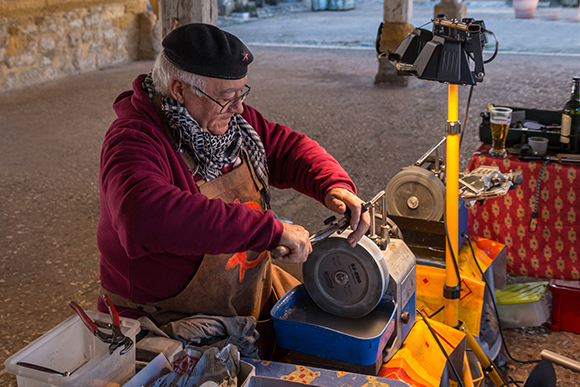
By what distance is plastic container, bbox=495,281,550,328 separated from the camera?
271 cm

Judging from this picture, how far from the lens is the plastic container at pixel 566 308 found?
8.82ft

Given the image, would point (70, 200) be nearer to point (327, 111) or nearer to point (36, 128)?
point (36, 128)

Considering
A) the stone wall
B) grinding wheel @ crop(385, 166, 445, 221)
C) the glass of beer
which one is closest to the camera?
grinding wheel @ crop(385, 166, 445, 221)

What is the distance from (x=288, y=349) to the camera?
1811 mm

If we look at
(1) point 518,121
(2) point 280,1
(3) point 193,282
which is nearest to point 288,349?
(3) point 193,282

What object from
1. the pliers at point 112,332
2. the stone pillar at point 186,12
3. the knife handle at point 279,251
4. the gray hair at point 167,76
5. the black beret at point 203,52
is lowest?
the pliers at point 112,332

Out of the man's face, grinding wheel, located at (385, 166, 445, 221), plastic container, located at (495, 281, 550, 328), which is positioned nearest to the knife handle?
the man's face

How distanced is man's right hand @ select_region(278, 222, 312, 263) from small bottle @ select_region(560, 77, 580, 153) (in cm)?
193

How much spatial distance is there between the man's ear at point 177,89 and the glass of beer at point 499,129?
73.5 inches

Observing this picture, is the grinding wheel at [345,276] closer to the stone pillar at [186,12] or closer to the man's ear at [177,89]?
the man's ear at [177,89]

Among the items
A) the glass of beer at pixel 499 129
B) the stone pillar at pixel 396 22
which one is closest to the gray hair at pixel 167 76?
the glass of beer at pixel 499 129

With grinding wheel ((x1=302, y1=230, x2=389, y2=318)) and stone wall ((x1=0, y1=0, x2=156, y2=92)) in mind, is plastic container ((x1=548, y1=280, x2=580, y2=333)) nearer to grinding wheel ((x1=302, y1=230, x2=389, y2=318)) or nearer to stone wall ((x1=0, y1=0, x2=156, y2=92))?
grinding wheel ((x1=302, y1=230, x2=389, y2=318))

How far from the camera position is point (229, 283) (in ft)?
5.97

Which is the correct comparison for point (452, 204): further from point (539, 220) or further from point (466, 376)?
point (539, 220)
